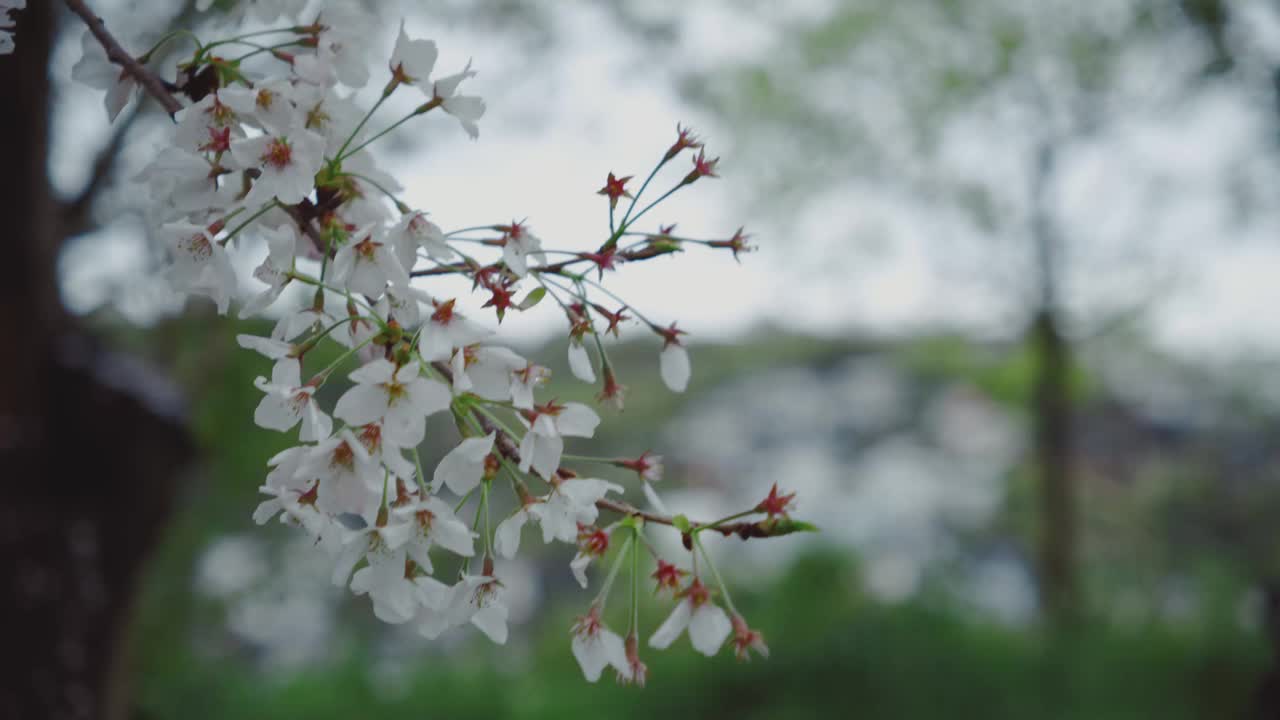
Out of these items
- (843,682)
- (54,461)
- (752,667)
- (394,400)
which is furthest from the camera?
(752,667)

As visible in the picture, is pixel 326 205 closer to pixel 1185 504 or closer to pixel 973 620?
pixel 973 620

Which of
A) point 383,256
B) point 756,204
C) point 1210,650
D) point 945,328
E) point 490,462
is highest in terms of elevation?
point 945,328

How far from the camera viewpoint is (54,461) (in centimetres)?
220

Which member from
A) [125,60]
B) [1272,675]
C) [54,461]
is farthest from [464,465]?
[1272,675]

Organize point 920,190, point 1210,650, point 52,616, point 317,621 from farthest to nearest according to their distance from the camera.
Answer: point 317,621, point 920,190, point 1210,650, point 52,616

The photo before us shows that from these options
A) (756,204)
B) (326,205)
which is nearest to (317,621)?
(756,204)

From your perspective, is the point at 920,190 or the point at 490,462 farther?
the point at 920,190

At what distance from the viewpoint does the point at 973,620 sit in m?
4.68

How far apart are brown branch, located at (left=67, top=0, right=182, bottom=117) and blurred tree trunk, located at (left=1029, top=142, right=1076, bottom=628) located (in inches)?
215

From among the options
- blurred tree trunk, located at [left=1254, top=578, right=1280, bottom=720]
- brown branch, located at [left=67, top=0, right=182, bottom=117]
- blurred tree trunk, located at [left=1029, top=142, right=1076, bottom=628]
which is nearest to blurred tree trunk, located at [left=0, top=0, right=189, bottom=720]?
brown branch, located at [left=67, top=0, right=182, bottom=117]

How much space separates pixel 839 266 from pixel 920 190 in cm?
89

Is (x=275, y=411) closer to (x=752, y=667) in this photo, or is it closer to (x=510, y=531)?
(x=510, y=531)

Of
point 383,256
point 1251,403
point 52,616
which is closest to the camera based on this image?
point 383,256

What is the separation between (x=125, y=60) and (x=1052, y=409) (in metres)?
5.93
